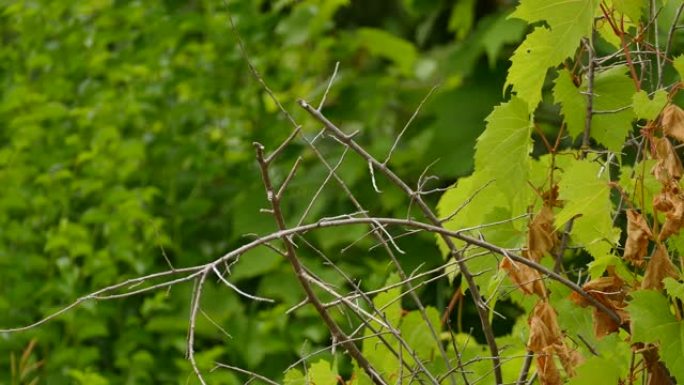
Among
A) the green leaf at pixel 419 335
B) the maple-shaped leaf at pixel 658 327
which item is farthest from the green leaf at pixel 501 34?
the maple-shaped leaf at pixel 658 327

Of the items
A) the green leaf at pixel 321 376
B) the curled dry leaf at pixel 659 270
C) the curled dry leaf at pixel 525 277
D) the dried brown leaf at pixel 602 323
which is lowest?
the green leaf at pixel 321 376

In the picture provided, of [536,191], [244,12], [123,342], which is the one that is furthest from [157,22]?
[536,191]

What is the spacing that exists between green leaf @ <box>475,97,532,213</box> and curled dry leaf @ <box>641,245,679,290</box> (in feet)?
0.66

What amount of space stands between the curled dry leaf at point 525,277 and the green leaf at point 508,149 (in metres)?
0.12

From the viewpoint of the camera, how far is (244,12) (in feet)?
14.0

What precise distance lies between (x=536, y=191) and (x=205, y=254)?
8.82ft

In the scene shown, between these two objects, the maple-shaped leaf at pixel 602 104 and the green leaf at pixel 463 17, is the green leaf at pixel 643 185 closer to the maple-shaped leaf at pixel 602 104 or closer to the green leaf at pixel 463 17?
the maple-shaped leaf at pixel 602 104

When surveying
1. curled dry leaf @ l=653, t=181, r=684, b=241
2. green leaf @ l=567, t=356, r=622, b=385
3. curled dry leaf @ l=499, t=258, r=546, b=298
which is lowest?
green leaf @ l=567, t=356, r=622, b=385

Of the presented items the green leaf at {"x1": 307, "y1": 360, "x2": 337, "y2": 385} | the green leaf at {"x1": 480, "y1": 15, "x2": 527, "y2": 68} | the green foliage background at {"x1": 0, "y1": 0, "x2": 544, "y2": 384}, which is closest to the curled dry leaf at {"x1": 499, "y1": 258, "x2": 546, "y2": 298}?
the green leaf at {"x1": 307, "y1": 360, "x2": 337, "y2": 385}

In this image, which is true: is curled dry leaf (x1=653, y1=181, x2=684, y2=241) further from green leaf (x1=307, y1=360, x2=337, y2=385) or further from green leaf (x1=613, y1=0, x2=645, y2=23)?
green leaf (x1=307, y1=360, x2=337, y2=385)

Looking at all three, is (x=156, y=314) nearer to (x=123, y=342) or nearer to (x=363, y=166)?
(x=123, y=342)

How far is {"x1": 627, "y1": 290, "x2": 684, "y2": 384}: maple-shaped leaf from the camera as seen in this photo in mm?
1452

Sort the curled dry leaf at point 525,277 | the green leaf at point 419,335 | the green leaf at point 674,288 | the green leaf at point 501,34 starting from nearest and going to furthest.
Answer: the green leaf at point 674,288 < the curled dry leaf at point 525,277 < the green leaf at point 419,335 < the green leaf at point 501,34

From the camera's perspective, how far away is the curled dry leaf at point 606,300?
5.04 feet
